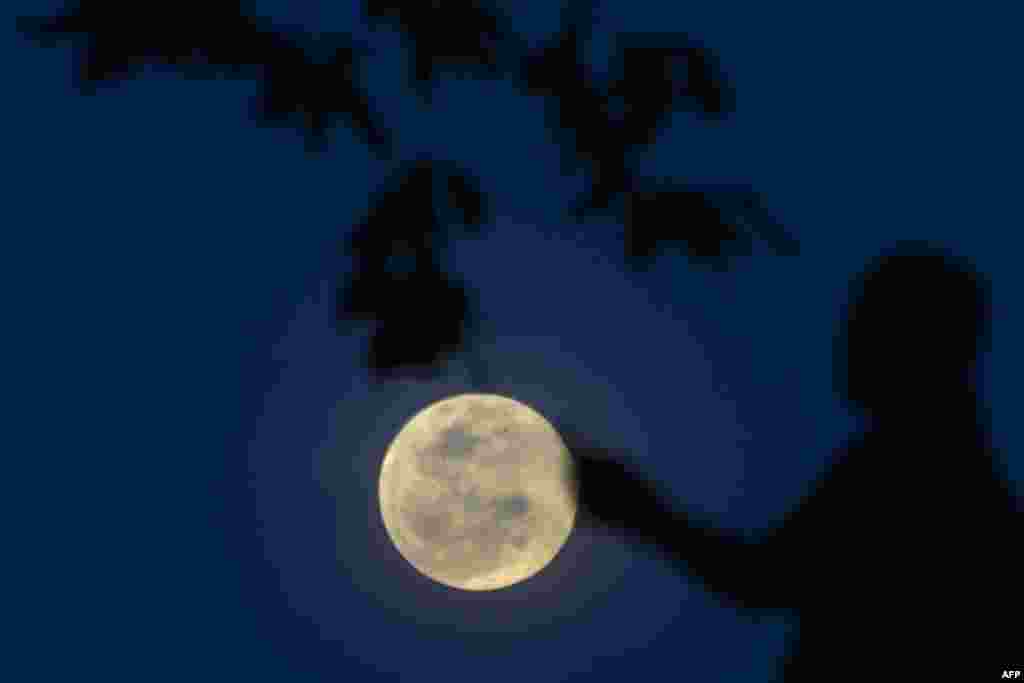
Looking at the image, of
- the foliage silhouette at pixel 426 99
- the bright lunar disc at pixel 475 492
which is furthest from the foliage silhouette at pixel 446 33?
the bright lunar disc at pixel 475 492

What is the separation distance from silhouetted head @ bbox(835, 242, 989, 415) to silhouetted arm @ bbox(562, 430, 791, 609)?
0.39 meters

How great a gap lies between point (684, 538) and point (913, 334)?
1.93 feet

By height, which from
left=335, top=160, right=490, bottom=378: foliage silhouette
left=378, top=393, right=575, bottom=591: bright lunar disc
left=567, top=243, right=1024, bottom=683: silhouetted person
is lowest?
left=567, top=243, right=1024, bottom=683: silhouetted person

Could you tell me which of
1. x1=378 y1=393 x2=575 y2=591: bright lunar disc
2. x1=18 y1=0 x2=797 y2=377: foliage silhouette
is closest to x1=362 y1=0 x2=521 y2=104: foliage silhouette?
x1=18 y1=0 x2=797 y2=377: foliage silhouette

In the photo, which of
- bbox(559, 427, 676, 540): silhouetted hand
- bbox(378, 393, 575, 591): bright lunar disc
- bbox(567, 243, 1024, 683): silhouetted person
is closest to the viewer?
bbox(559, 427, 676, 540): silhouetted hand

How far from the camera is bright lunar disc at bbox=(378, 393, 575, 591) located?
12.5ft

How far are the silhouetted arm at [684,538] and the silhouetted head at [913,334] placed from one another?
1.28 ft

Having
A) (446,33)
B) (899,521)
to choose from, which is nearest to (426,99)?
(446,33)

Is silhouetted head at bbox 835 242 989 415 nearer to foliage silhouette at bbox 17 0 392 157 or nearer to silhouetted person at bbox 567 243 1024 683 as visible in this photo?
silhouetted person at bbox 567 243 1024 683

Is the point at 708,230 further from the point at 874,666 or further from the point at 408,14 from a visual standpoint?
the point at 874,666

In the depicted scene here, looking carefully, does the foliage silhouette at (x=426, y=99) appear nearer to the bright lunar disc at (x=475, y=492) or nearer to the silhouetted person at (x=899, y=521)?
the silhouetted person at (x=899, y=521)

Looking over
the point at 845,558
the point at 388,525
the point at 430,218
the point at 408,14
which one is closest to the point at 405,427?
the point at 388,525

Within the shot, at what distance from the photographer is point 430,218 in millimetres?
2232

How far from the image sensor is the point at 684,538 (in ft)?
6.05
